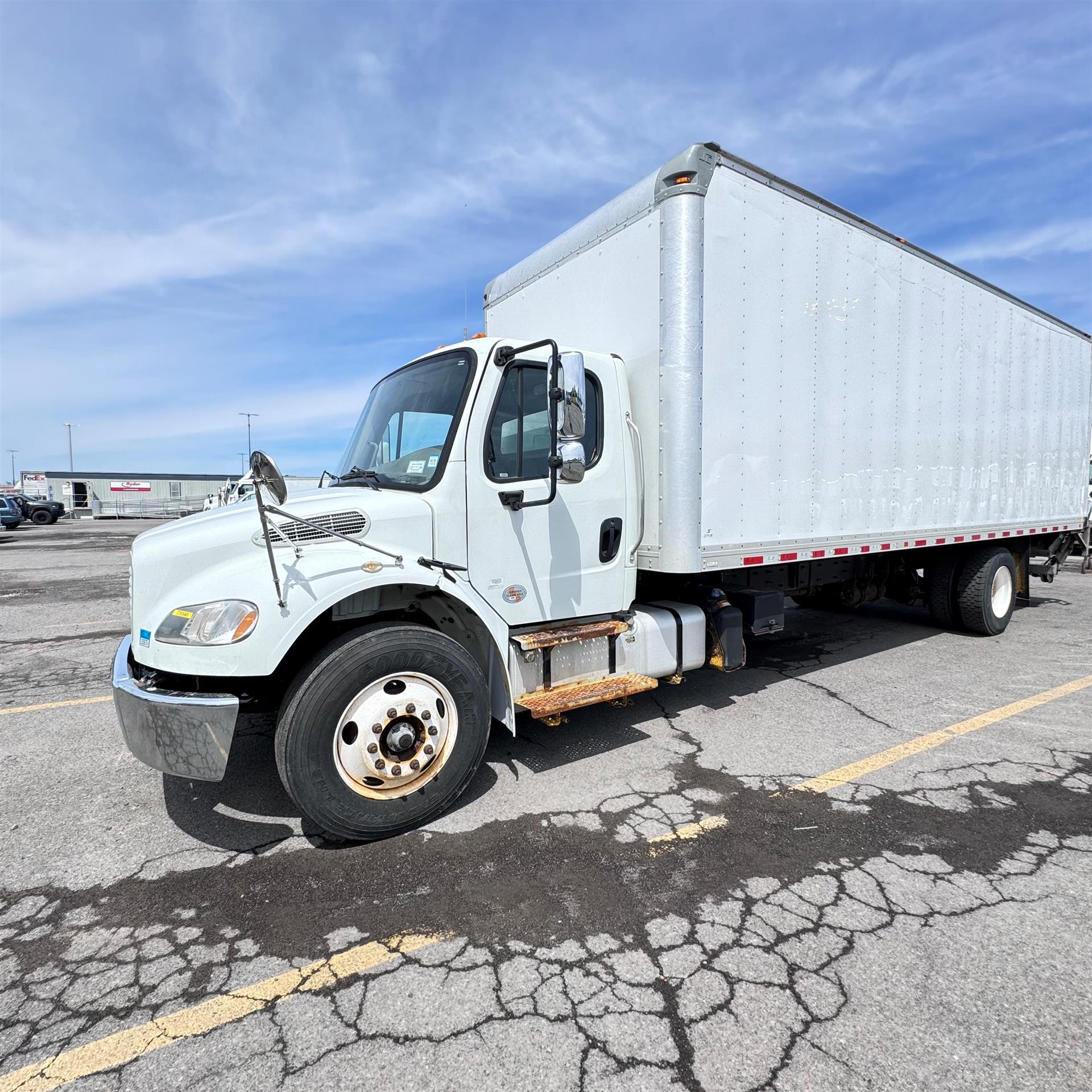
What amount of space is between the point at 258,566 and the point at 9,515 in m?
37.7

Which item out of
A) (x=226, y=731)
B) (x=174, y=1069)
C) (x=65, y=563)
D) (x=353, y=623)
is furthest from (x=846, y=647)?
(x=65, y=563)

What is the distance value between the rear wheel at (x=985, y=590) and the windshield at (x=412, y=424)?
6.49 m

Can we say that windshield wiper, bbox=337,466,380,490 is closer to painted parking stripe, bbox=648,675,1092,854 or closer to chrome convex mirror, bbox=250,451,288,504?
chrome convex mirror, bbox=250,451,288,504

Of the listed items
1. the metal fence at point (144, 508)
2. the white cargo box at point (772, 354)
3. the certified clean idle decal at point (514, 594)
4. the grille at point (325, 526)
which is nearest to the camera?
the grille at point (325, 526)

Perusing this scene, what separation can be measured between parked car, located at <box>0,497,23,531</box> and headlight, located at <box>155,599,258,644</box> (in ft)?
121

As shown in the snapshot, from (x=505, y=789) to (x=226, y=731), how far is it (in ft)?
5.26

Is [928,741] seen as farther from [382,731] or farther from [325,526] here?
[325,526]

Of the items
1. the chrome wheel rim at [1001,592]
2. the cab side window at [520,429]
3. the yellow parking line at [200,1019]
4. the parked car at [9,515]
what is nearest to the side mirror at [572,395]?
the cab side window at [520,429]

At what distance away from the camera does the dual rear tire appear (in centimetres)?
740

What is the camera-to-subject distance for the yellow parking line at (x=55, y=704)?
5.24 metres

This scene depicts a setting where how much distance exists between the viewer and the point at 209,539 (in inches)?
124

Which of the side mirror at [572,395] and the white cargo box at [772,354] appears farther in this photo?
the white cargo box at [772,354]

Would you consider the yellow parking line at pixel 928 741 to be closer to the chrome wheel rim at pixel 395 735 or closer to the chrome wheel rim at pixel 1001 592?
the chrome wheel rim at pixel 1001 592

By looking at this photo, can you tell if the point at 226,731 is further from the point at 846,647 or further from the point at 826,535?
the point at 846,647
